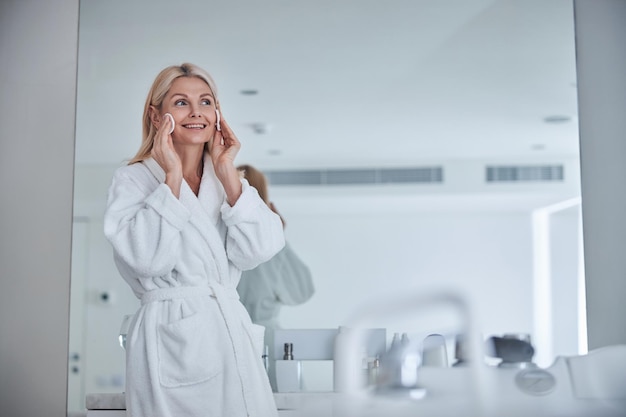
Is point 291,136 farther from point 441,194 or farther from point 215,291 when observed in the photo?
point 215,291

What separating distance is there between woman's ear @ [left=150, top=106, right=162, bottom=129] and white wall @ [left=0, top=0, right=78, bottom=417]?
357 millimetres

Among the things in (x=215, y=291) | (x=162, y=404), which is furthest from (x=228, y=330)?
(x=162, y=404)

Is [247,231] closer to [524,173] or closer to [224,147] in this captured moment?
[224,147]

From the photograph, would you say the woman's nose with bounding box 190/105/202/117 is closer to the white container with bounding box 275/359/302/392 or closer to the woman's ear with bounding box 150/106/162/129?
the woman's ear with bounding box 150/106/162/129

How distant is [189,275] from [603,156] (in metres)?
1.43

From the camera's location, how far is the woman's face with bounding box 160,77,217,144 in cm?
244

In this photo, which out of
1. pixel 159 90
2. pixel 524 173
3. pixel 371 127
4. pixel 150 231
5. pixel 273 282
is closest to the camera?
pixel 150 231

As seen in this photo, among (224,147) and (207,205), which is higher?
(224,147)

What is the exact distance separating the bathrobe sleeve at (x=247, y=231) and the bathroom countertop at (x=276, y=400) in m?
0.45

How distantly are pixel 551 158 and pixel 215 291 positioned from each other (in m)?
1.26

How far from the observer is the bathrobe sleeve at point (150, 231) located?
2.14 m

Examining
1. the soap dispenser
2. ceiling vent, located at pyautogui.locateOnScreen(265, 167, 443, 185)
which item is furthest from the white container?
ceiling vent, located at pyautogui.locateOnScreen(265, 167, 443, 185)

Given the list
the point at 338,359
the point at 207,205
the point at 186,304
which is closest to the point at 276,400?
the point at 338,359

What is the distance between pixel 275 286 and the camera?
2.68 meters
